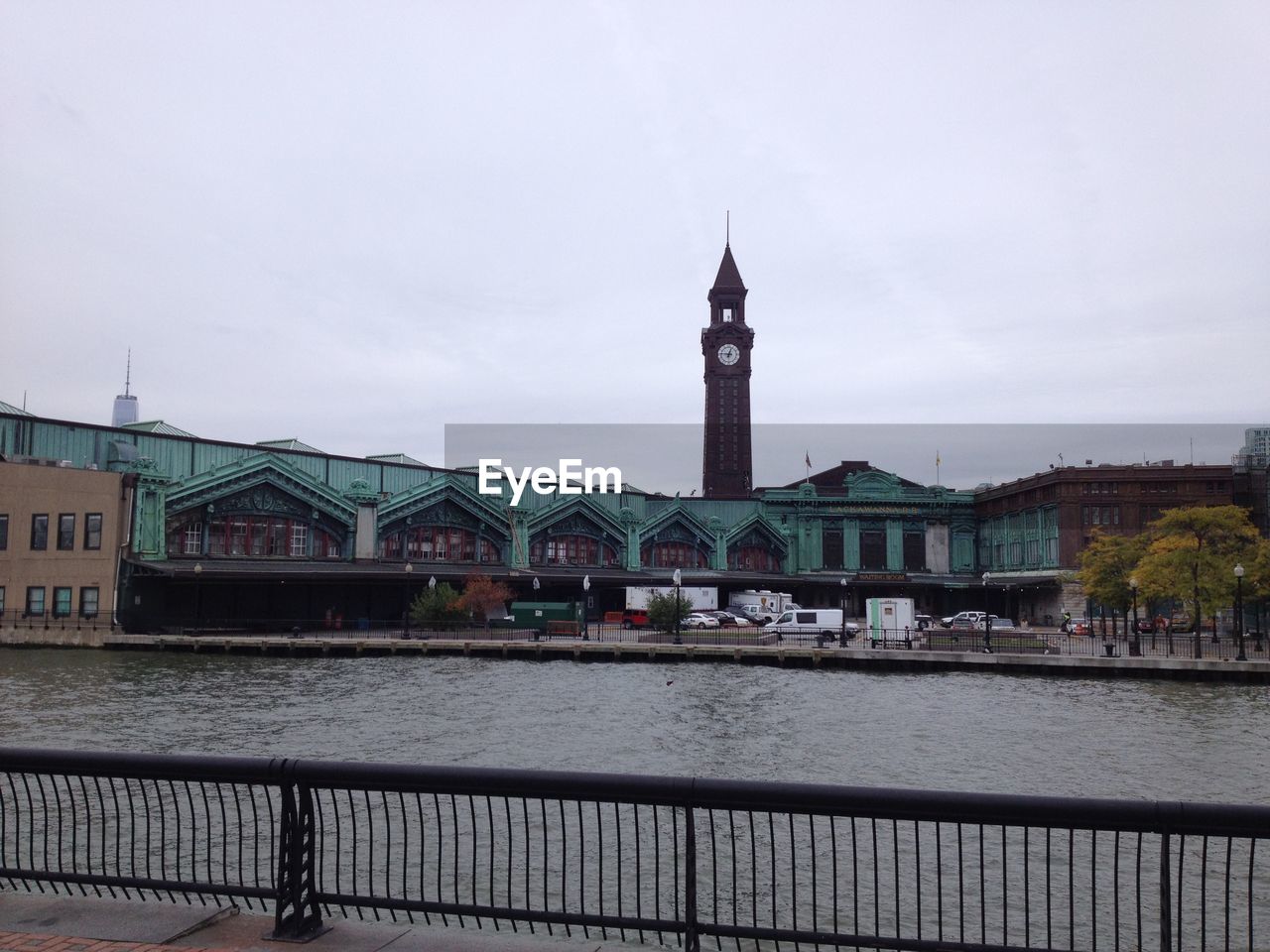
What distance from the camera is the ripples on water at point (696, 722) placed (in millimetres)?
27391

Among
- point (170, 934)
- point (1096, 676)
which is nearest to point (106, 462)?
point (1096, 676)

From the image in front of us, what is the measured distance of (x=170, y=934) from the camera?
7.65 m

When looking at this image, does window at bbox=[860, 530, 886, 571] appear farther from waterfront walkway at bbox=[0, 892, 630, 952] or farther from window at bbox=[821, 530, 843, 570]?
waterfront walkway at bbox=[0, 892, 630, 952]

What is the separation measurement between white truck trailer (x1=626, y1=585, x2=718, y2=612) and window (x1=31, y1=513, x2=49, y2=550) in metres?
40.8

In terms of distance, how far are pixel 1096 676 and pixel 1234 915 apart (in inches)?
1543

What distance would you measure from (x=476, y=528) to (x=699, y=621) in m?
21.5

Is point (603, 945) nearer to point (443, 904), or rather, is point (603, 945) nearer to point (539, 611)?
point (443, 904)

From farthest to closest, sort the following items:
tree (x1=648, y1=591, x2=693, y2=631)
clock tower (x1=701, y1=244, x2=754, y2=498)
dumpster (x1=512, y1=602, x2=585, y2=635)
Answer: clock tower (x1=701, y1=244, x2=754, y2=498)
dumpster (x1=512, y1=602, x2=585, y2=635)
tree (x1=648, y1=591, x2=693, y2=631)

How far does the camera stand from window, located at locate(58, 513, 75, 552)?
65812 mm

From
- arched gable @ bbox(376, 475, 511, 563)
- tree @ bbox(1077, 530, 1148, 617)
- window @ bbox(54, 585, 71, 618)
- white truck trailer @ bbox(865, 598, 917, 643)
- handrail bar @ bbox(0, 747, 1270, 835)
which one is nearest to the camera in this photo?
handrail bar @ bbox(0, 747, 1270, 835)

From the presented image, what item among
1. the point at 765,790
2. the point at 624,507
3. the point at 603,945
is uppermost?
the point at 624,507

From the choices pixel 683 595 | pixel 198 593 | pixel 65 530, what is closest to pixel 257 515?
pixel 198 593

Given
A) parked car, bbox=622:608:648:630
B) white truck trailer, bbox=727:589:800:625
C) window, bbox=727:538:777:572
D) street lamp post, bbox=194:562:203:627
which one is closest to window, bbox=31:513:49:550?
street lamp post, bbox=194:562:203:627

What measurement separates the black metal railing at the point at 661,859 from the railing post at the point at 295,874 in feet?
0.07
